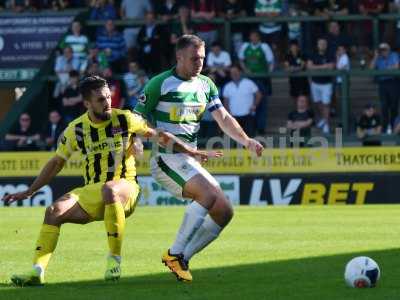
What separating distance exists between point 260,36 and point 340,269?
1425 centimetres

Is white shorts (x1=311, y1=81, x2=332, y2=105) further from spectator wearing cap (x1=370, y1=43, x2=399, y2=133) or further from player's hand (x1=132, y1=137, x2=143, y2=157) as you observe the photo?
player's hand (x1=132, y1=137, x2=143, y2=157)

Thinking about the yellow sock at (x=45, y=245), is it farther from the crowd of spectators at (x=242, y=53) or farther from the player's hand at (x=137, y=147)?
the crowd of spectators at (x=242, y=53)

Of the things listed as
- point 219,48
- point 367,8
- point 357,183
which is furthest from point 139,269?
point 367,8

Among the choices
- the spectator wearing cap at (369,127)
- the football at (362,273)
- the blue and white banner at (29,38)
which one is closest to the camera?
the football at (362,273)

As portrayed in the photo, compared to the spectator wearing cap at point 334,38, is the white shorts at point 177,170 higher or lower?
higher

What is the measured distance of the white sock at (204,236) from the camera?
386 inches

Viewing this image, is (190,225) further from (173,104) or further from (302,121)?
(302,121)

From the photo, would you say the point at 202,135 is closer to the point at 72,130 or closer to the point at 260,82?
the point at 260,82

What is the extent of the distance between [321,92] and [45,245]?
14.7 metres

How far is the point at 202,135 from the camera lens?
2377cm

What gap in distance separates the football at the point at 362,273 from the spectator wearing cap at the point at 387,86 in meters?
14.2

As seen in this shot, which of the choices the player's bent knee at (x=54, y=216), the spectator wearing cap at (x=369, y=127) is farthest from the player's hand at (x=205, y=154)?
the spectator wearing cap at (x=369, y=127)

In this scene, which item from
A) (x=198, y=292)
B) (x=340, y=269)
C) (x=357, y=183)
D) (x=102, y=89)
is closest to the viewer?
(x=198, y=292)

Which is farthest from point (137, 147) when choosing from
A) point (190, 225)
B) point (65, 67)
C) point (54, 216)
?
point (65, 67)
